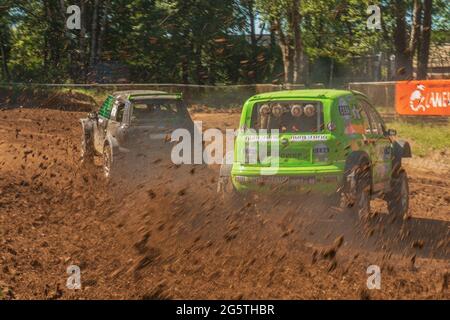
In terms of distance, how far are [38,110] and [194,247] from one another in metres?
16.2

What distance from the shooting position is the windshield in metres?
11.5

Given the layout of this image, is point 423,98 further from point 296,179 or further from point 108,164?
point 296,179

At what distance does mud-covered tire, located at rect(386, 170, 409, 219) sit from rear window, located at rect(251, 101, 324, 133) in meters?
1.68

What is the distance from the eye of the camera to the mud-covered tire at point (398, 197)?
30.8 feet

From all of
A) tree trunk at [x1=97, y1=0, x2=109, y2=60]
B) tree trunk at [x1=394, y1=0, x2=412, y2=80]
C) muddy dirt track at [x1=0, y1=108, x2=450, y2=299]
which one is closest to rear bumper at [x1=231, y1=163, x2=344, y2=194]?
muddy dirt track at [x1=0, y1=108, x2=450, y2=299]

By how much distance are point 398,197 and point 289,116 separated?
1944 mm

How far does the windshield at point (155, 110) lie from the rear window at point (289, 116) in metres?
3.05

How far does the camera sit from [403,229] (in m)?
8.92

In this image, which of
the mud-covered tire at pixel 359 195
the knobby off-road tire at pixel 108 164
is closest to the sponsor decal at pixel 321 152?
the mud-covered tire at pixel 359 195

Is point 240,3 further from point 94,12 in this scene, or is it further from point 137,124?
point 137,124

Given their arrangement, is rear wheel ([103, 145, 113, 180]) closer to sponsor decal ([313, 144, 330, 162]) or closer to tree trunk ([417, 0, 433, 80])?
sponsor decal ([313, 144, 330, 162])

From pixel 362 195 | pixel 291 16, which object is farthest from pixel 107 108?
pixel 291 16

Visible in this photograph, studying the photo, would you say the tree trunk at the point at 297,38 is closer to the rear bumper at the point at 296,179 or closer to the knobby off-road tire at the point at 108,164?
the knobby off-road tire at the point at 108,164

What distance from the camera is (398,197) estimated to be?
370 inches
